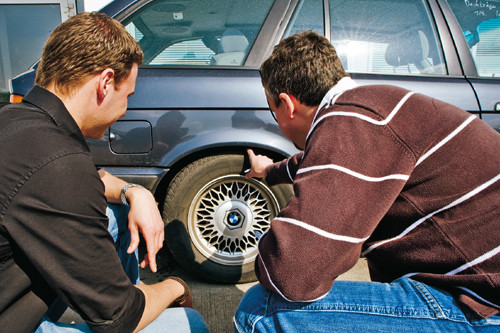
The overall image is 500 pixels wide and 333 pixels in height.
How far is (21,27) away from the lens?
5676 mm

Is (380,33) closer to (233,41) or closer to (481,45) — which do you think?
(481,45)

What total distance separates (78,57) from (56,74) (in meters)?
0.09

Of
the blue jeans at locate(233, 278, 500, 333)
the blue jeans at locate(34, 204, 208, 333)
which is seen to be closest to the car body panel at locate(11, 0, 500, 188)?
the blue jeans at locate(34, 204, 208, 333)

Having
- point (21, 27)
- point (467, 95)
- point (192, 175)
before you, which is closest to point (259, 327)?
point (192, 175)

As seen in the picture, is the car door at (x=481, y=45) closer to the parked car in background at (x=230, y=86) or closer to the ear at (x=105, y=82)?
the parked car in background at (x=230, y=86)

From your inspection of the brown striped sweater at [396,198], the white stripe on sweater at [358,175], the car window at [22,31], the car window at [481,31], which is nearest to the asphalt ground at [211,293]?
the brown striped sweater at [396,198]

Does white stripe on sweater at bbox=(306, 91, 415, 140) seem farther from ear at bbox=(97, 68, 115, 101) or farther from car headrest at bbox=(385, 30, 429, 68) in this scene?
car headrest at bbox=(385, 30, 429, 68)

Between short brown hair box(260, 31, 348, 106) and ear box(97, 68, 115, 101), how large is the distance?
1.86 feet

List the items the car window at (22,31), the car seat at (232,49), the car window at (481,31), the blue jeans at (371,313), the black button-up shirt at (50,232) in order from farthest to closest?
the car window at (22,31) → the car window at (481,31) → the car seat at (232,49) → the blue jeans at (371,313) → the black button-up shirt at (50,232)

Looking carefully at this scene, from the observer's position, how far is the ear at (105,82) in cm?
128

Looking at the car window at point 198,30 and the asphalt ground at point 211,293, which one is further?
the car window at point 198,30

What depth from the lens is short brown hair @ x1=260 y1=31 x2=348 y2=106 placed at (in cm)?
137

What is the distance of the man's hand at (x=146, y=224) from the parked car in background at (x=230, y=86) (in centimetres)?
71

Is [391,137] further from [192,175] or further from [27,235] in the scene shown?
[192,175]
